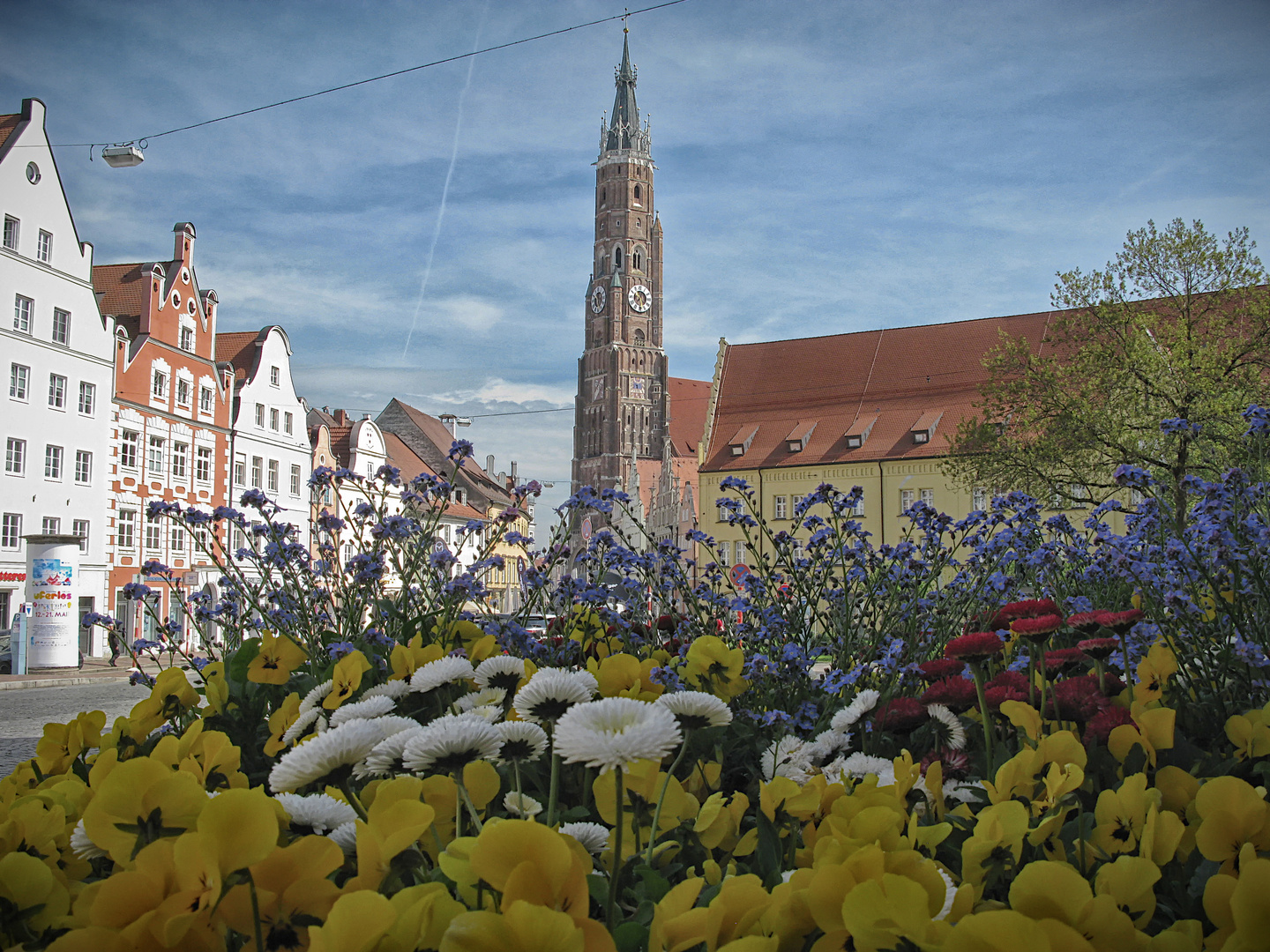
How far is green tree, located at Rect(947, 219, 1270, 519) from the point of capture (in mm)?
20875

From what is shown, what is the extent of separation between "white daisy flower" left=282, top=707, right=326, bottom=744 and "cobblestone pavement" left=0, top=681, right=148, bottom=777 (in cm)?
528

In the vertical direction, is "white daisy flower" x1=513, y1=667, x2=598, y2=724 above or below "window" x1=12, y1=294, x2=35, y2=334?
below

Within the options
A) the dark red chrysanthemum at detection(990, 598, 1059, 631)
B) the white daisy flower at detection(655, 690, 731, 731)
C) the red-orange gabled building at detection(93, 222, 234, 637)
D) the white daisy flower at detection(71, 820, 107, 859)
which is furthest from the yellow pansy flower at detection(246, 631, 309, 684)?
the red-orange gabled building at detection(93, 222, 234, 637)

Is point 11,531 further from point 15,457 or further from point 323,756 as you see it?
point 323,756

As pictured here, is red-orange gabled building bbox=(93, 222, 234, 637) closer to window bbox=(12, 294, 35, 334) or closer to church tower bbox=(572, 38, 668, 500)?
window bbox=(12, 294, 35, 334)

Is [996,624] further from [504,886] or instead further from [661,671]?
[504,886]

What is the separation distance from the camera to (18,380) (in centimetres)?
2700

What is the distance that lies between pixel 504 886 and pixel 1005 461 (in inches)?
909

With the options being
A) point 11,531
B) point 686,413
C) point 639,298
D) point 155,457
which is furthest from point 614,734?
point 639,298

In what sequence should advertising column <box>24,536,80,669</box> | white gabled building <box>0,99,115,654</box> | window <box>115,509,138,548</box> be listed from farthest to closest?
window <box>115,509,138,548</box>, white gabled building <box>0,99,115,654</box>, advertising column <box>24,536,80,669</box>

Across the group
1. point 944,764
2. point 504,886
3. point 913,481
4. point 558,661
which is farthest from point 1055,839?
point 913,481

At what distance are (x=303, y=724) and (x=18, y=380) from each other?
3003 cm

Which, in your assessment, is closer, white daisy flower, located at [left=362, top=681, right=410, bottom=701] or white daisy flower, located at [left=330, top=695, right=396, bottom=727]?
white daisy flower, located at [left=330, top=695, right=396, bottom=727]

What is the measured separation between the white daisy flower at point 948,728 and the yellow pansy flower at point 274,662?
154cm
